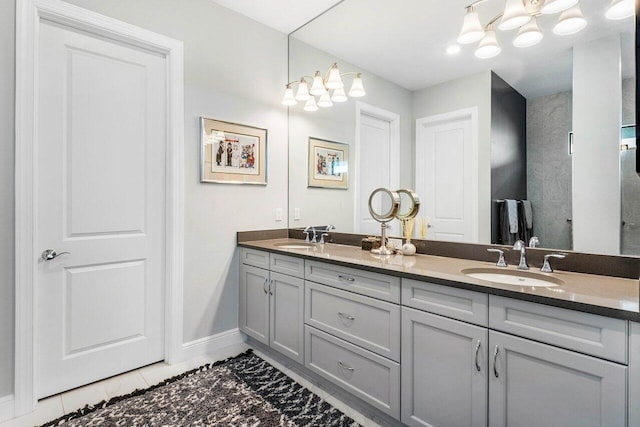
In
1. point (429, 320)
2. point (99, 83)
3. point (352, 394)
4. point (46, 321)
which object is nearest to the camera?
point (429, 320)

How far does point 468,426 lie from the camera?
133cm

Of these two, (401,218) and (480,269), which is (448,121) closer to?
(401,218)

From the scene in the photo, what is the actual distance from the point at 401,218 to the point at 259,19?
2019mm

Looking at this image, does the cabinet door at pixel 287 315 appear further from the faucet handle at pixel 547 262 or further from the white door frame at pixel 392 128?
the faucet handle at pixel 547 262

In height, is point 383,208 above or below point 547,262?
above

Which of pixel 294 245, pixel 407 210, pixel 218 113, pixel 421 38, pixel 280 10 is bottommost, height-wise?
pixel 294 245

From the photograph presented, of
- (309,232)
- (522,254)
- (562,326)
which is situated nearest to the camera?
(562,326)

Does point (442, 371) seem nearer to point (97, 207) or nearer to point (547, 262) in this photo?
point (547, 262)

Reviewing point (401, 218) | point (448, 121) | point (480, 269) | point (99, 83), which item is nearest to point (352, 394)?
point (480, 269)

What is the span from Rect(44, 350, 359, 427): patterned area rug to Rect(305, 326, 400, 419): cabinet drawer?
6.2 inches

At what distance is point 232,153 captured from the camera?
2590 millimetres

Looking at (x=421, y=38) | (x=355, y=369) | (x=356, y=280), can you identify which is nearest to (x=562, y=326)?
(x=356, y=280)

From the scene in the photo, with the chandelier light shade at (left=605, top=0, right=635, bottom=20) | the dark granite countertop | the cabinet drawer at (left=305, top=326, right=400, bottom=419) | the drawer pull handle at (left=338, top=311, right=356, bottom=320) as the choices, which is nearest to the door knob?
the dark granite countertop

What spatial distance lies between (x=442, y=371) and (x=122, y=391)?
Result: 6.05 feet
